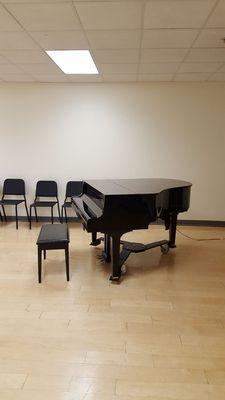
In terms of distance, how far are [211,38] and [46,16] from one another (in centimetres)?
169

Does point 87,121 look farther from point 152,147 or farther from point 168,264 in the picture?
point 168,264

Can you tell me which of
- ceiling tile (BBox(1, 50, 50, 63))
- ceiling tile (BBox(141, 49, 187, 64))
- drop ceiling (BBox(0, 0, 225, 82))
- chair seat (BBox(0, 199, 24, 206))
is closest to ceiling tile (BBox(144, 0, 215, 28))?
drop ceiling (BBox(0, 0, 225, 82))

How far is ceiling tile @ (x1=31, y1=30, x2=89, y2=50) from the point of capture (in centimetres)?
284

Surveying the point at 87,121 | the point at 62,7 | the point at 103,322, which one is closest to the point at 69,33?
the point at 62,7

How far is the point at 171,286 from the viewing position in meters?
2.84

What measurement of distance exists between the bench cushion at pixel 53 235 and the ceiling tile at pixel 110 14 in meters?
2.07

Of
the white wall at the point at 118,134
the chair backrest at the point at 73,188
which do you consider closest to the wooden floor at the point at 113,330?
the chair backrest at the point at 73,188

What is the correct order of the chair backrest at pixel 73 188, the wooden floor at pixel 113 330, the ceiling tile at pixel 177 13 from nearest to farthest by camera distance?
the wooden floor at pixel 113 330 < the ceiling tile at pixel 177 13 < the chair backrest at pixel 73 188

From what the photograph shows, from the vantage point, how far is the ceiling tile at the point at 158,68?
12.6 ft

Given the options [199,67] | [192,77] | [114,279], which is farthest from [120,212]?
[192,77]

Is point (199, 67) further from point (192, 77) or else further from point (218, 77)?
point (218, 77)

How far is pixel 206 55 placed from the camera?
3426mm

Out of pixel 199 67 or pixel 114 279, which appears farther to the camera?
pixel 199 67

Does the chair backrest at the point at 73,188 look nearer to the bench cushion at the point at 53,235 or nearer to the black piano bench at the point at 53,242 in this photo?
the bench cushion at the point at 53,235
